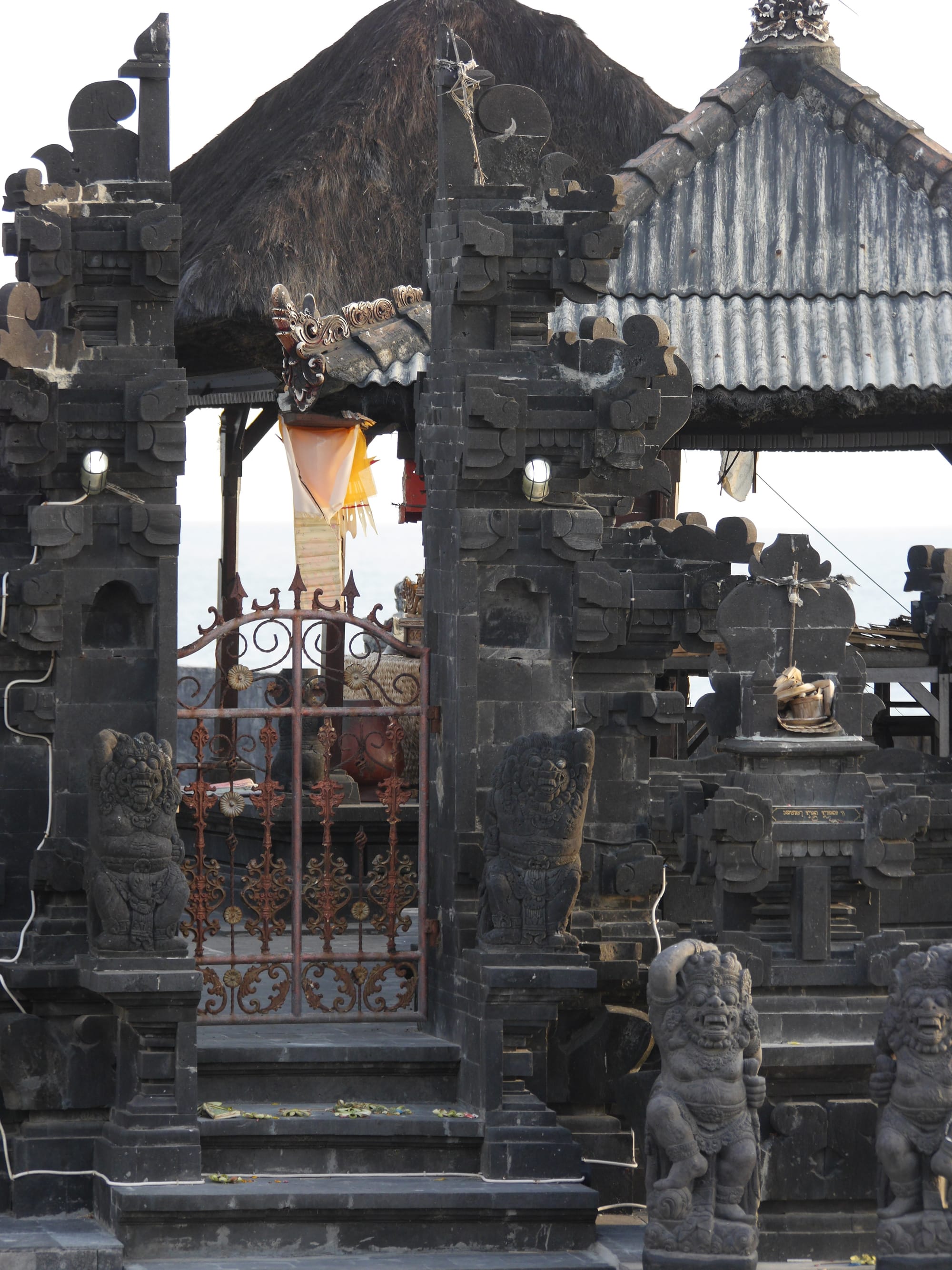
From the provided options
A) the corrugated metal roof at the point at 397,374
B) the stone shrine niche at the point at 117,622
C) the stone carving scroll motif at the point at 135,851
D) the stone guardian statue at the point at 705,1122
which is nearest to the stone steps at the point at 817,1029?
the stone guardian statue at the point at 705,1122

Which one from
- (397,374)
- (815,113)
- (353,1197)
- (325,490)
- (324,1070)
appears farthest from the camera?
(815,113)

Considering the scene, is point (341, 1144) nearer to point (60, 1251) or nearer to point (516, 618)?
point (60, 1251)

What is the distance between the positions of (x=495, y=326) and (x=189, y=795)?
2.94 meters

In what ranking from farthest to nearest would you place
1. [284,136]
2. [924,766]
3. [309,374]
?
[284,136] → [309,374] → [924,766]

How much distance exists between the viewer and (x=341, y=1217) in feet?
35.0

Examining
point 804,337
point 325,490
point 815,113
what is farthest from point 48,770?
point 815,113

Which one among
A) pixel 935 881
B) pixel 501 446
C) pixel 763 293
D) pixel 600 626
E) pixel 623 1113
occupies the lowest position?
pixel 623 1113

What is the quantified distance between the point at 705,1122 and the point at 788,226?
9854 mm

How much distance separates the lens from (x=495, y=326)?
11672mm

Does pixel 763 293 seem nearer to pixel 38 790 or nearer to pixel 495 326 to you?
pixel 495 326

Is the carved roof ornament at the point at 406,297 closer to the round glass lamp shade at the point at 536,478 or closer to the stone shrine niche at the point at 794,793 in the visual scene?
the round glass lamp shade at the point at 536,478

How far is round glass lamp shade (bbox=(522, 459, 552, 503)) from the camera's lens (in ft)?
37.8

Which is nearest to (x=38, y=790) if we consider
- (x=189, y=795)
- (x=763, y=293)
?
(x=189, y=795)

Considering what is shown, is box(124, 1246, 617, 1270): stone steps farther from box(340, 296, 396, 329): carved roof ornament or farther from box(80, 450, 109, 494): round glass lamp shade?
box(340, 296, 396, 329): carved roof ornament
